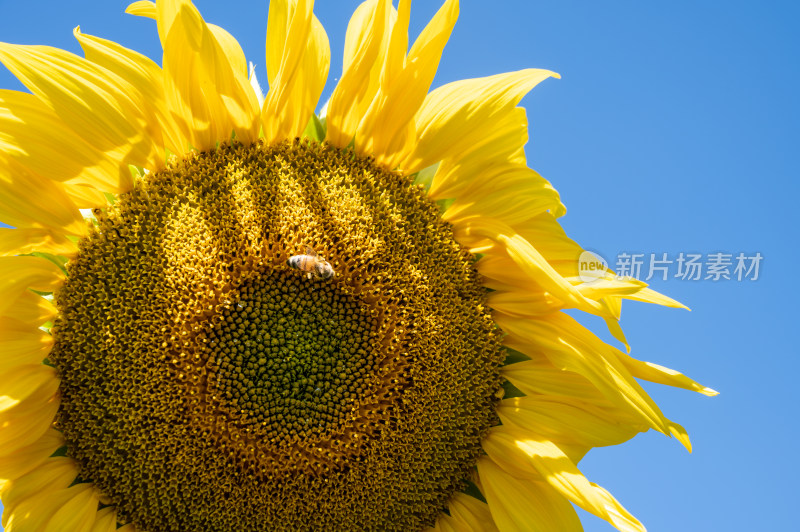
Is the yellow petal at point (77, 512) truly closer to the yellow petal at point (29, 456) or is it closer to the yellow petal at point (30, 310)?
the yellow petal at point (29, 456)

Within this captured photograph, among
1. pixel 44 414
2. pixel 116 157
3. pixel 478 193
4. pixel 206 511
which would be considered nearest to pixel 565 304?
pixel 478 193

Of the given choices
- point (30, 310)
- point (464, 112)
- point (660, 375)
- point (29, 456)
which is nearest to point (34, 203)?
point (30, 310)

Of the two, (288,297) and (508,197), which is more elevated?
(508,197)

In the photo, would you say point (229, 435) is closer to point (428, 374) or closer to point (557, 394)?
point (428, 374)

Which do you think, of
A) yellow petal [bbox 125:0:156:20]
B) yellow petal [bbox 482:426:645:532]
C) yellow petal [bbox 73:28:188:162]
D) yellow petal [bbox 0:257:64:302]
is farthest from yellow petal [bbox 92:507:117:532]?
yellow petal [bbox 125:0:156:20]

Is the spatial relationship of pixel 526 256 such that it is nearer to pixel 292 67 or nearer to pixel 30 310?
pixel 292 67
